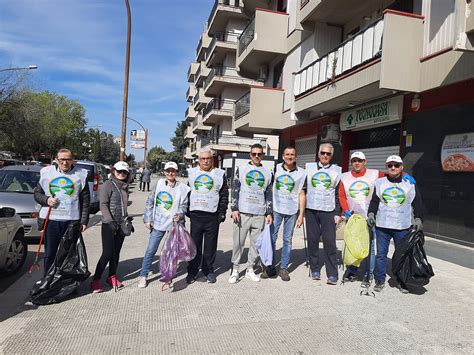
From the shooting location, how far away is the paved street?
3385 millimetres

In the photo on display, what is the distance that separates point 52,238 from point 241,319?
7.93ft

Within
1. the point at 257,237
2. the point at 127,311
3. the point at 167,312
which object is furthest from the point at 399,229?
the point at 127,311

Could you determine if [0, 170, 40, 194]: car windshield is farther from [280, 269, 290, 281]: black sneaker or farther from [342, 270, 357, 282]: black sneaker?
[342, 270, 357, 282]: black sneaker

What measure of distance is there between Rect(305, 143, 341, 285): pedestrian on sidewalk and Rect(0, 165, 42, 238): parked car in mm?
4868

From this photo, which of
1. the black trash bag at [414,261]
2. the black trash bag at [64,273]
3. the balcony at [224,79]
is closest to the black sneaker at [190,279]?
the black trash bag at [64,273]

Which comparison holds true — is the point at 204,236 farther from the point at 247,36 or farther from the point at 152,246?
the point at 247,36

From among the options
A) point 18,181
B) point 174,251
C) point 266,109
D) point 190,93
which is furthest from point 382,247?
point 190,93

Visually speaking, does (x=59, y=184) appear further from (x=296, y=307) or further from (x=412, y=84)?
(x=412, y=84)

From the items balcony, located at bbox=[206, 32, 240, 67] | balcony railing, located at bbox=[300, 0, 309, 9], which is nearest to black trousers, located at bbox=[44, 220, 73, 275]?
balcony railing, located at bbox=[300, 0, 309, 9]

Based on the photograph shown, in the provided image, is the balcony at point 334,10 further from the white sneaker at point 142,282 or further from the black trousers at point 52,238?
the black trousers at point 52,238

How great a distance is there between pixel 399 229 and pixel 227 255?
3167 millimetres

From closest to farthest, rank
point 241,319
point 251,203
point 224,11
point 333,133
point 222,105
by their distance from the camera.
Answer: point 241,319 < point 251,203 < point 333,133 < point 224,11 < point 222,105

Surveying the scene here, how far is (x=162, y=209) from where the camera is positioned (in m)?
4.97

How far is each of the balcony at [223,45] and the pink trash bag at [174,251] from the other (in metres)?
31.7
